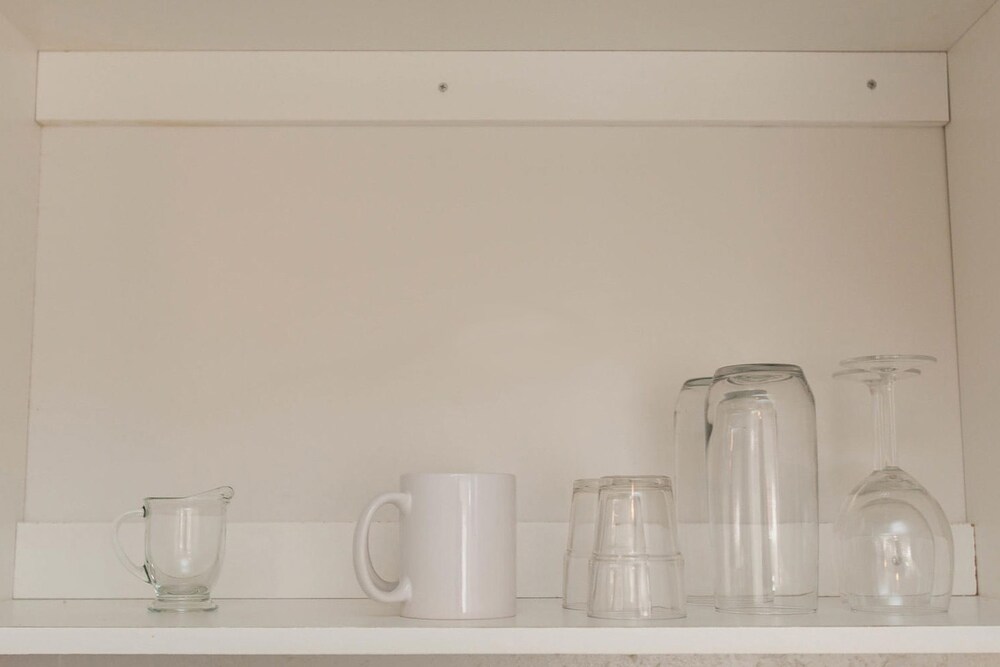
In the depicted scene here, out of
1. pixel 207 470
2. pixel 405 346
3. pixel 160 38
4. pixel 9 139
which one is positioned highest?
pixel 160 38

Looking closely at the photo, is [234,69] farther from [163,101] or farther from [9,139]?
[9,139]

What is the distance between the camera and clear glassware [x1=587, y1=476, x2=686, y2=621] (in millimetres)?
864

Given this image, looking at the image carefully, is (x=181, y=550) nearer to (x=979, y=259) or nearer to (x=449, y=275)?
(x=449, y=275)

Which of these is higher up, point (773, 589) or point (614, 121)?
point (614, 121)

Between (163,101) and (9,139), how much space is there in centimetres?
15

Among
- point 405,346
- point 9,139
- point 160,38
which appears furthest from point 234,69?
point 405,346

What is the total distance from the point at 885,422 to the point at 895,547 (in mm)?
112

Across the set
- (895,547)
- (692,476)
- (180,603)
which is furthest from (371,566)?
(895,547)

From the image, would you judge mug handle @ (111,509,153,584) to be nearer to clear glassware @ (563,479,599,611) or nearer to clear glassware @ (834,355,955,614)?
clear glassware @ (563,479,599,611)

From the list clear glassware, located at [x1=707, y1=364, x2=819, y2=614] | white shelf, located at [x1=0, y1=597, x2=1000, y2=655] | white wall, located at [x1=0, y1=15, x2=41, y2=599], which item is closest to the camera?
white shelf, located at [x1=0, y1=597, x2=1000, y2=655]

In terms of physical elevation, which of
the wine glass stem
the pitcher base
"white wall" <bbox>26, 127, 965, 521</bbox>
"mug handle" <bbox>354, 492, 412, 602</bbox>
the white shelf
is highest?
"white wall" <bbox>26, 127, 965, 521</bbox>

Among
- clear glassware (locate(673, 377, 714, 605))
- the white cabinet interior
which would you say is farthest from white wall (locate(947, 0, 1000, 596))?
clear glassware (locate(673, 377, 714, 605))

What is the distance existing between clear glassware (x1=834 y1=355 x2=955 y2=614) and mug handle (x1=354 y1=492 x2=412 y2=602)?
355 millimetres

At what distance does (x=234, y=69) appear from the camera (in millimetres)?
1099
